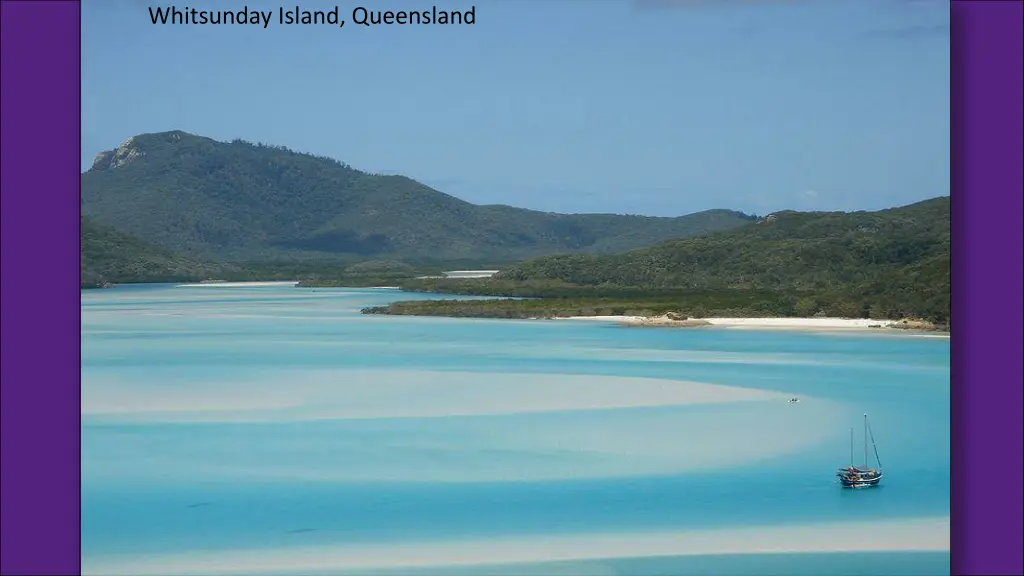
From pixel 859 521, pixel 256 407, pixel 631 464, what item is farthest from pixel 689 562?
pixel 256 407

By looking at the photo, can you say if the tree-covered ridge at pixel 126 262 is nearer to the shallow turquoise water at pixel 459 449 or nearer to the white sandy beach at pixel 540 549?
the shallow turquoise water at pixel 459 449

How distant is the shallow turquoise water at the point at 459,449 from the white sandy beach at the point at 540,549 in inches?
5.7

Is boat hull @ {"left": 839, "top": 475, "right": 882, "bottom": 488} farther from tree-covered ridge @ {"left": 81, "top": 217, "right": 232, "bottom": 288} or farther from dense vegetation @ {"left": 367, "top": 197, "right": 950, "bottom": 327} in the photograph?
tree-covered ridge @ {"left": 81, "top": 217, "right": 232, "bottom": 288}

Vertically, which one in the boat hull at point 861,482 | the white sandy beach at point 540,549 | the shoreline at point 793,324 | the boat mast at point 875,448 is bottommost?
the white sandy beach at point 540,549


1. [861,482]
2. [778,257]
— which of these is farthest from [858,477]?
[778,257]

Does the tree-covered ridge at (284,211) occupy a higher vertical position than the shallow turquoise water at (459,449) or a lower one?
higher


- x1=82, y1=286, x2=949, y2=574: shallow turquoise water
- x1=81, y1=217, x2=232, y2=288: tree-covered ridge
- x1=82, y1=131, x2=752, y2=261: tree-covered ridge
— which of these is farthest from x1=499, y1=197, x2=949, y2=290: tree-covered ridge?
x1=81, y1=217, x2=232, y2=288: tree-covered ridge

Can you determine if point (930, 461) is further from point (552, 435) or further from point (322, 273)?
point (322, 273)

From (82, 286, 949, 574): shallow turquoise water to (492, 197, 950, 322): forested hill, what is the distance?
8.29ft

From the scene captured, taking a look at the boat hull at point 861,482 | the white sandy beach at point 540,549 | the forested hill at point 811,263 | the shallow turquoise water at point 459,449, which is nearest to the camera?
the white sandy beach at point 540,549

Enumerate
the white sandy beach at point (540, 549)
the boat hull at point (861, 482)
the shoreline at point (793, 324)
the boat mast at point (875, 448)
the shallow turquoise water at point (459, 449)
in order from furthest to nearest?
the shoreline at point (793, 324), the boat mast at point (875, 448), the boat hull at point (861, 482), the shallow turquoise water at point (459, 449), the white sandy beach at point (540, 549)

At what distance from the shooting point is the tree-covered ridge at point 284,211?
1981 centimetres

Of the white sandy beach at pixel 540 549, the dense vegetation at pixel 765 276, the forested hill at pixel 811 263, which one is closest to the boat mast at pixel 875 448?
the white sandy beach at pixel 540 549
